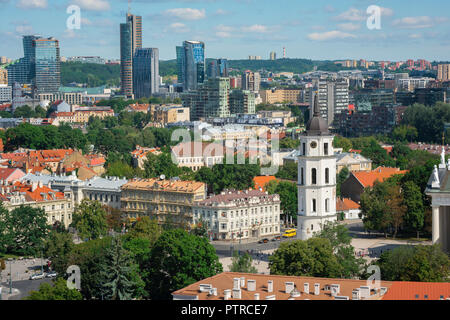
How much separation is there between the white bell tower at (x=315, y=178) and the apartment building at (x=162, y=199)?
13075mm

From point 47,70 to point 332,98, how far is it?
7356cm

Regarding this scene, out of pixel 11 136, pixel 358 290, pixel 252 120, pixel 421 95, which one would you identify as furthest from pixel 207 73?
pixel 358 290

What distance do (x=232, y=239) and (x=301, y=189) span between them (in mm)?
11169

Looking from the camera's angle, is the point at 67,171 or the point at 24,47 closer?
the point at 67,171

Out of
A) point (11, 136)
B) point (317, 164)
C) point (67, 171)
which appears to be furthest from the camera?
point (11, 136)

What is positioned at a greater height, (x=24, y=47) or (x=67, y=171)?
(x=24, y=47)

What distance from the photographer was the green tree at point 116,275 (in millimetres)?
31531

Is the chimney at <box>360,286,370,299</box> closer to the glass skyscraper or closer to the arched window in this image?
the arched window

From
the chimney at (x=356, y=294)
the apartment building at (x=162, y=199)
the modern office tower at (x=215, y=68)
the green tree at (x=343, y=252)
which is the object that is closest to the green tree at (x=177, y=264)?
the green tree at (x=343, y=252)

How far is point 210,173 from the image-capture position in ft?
216

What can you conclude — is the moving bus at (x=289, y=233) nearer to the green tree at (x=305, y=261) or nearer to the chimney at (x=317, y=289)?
the green tree at (x=305, y=261)

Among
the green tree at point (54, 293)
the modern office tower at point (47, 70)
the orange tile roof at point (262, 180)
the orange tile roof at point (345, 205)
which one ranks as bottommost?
the orange tile roof at point (345, 205)
